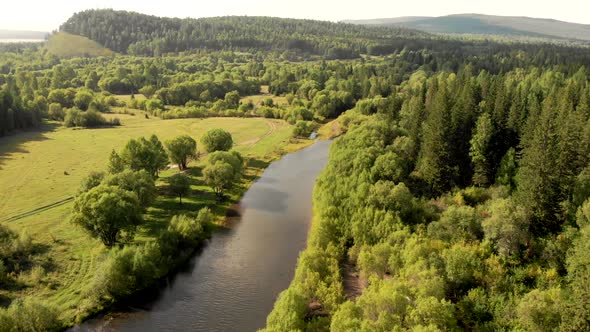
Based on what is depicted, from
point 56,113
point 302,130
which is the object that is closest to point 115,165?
point 302,130

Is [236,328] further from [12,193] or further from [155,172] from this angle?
[12,193]

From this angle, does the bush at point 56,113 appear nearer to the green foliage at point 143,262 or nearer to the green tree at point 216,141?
the green tree at point 216,141

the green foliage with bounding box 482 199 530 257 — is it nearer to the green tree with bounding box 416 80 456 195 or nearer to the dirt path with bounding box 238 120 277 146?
the green tree with bounding box 416 80 456 195

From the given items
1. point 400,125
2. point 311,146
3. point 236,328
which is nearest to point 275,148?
point 311,146

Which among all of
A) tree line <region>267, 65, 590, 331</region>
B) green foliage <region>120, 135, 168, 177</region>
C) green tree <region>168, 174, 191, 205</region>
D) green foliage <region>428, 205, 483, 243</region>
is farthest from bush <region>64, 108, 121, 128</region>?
green foliage <region>428, 205, 483, 243</region>

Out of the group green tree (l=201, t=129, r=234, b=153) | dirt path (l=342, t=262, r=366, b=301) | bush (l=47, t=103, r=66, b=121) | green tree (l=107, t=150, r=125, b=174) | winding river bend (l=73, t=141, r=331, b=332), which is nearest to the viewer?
winding river bend (l=73, t=141, r=331, b=332)

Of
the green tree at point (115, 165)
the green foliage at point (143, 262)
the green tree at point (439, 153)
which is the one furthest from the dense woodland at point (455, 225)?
the green tree at point (115, 165)

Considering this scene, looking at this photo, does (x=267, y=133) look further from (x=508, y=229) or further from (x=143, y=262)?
(x=508, y=229)
